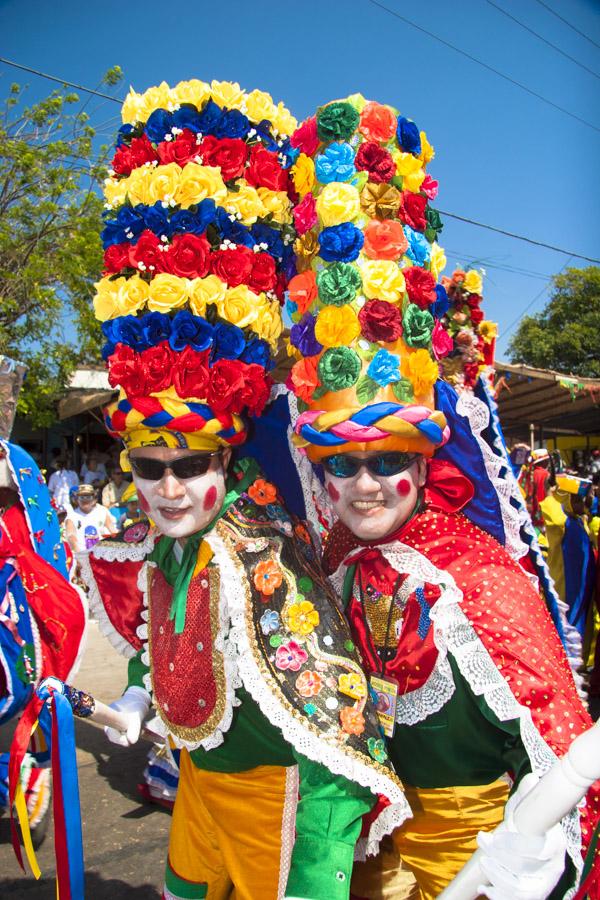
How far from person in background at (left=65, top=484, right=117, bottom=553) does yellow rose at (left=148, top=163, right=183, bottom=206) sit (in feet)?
21.6

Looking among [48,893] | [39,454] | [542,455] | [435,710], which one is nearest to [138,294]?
[435,710]

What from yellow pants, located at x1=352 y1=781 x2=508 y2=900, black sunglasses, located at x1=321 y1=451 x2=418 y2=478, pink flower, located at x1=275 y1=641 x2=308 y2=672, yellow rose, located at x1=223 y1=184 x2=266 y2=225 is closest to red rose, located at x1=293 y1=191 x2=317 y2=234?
yellow rose, located at x1=223 y1=184 x2=266 y2=225

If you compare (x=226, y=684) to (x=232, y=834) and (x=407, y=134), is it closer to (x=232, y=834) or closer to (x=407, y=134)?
(x=232, y=834)

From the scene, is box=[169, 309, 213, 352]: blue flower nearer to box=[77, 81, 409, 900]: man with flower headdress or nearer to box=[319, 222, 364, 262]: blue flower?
box=[77, 81, 409, 900]: man with flower headdress

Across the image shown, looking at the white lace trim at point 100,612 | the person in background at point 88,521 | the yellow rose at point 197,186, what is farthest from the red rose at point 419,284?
the person in background at point 88,521

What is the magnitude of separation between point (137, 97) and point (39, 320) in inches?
399

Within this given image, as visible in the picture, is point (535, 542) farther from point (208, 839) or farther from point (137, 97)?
point (137, 97)

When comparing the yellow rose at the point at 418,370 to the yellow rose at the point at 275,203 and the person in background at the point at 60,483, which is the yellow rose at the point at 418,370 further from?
the person in background at the point at 60,483

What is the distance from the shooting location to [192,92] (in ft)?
6.77

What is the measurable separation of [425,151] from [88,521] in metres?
7.05

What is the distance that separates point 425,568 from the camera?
1.84 meters

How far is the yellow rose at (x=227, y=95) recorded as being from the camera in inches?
82.0

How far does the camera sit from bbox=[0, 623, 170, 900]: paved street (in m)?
3.38

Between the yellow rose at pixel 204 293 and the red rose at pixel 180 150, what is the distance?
0.35 meters
